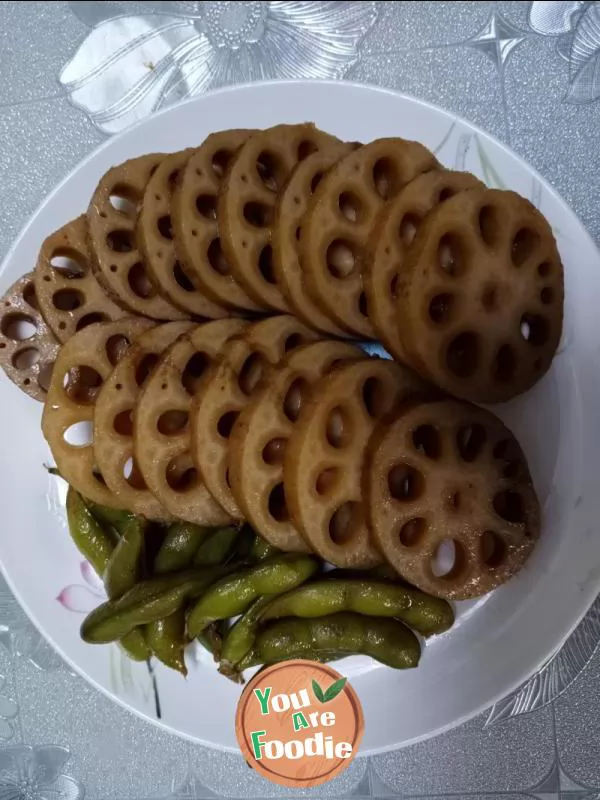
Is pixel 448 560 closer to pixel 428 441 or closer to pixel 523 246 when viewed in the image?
pixel 428 441

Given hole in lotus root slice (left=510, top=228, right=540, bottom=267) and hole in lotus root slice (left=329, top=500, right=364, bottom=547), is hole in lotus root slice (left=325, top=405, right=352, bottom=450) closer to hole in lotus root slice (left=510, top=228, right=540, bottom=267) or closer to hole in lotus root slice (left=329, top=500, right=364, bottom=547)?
hole in lotus root slice (left=329, top=500, right=364, bottom=547)

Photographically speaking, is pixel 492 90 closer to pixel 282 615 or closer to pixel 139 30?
pixel 139 30

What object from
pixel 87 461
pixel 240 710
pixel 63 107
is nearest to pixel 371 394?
pixel 87 461

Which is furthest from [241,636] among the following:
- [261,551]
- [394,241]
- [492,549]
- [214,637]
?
[394,241]

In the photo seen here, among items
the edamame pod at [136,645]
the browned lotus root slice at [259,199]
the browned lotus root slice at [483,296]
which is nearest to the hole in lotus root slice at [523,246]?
the browned lotus root slice at [483,296]

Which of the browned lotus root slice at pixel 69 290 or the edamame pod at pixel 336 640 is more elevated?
the browned lotus root slice at pixel 69 290

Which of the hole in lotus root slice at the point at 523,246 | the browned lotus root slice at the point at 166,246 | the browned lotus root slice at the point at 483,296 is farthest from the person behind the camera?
the browned lotus root slice at the point at 166,246

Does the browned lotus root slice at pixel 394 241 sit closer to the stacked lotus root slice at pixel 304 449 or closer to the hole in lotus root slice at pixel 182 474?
the stacked lotus root slice at pixel 304 449
